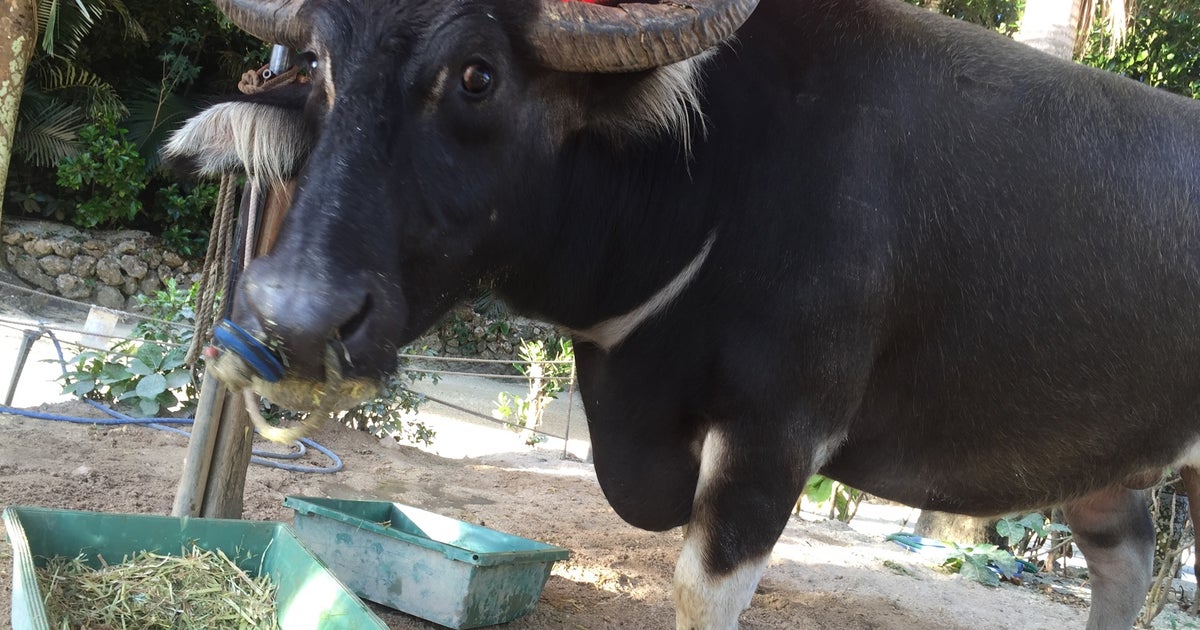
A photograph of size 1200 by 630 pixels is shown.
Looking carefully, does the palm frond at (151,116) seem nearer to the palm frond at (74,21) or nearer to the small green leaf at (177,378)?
the palm frond at (74,21)

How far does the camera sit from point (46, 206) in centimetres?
1302

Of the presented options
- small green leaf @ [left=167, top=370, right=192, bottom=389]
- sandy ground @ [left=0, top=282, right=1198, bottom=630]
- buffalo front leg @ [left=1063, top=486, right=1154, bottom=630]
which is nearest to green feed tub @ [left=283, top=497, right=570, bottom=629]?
sandy ground @ [left=0, top=282, right=1198, bottom=630]

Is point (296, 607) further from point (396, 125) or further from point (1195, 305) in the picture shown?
point (1195, 305)

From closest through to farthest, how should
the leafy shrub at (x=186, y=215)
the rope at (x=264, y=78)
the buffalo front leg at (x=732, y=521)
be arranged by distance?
the buffalo front leg at (x=732, y=521) < the rope at (x=264, y=78) < the leafy shrub at (x=186, y=215)

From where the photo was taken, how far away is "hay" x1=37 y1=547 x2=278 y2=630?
2387mm

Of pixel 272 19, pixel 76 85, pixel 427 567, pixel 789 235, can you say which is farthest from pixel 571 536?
pixel 76 85

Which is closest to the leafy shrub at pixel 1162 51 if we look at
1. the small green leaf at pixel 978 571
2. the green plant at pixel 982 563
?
the green plant at pixel 982 563

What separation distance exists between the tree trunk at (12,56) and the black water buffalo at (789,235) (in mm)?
3372

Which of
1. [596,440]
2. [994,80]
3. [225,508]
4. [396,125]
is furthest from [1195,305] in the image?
[225,508]

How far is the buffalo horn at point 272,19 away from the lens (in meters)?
2.07

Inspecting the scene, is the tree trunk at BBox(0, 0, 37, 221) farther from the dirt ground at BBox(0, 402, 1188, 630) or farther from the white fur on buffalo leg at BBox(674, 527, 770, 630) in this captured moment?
the white fur on buffalo leg at BBox(674, 527, 770, 630)

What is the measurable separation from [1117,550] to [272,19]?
3551mm

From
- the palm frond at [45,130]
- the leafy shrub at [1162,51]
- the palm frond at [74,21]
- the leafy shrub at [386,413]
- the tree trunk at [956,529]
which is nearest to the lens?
the tree trunk at [956,529]

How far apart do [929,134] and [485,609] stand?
2242 millimetres
